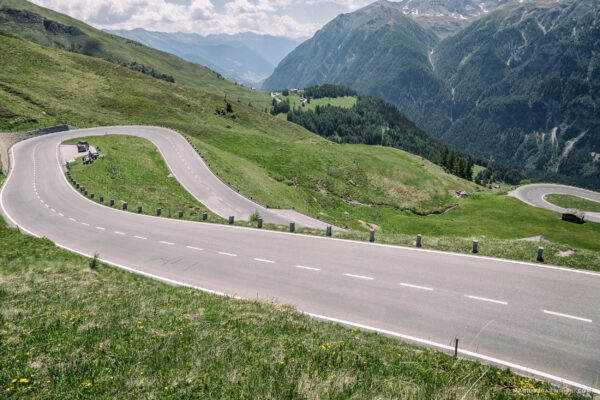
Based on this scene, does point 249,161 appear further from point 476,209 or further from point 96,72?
point 96,72

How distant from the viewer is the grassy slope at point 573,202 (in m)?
87.0

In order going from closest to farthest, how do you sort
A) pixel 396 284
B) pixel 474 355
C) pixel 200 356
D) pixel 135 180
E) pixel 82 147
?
pixel 200 356 < pixel 474 355 < pixel 396 284 < pixel 135 180 < pixel 82 147

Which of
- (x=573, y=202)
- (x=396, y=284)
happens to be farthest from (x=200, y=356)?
(x=573, y=202)

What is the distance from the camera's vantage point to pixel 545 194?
3957 inches

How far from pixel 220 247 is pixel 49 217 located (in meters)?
20.6

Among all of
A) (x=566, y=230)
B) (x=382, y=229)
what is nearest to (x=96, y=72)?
(x=382, y=229)

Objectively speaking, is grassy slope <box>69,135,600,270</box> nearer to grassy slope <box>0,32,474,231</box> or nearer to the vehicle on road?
the vehicle on road

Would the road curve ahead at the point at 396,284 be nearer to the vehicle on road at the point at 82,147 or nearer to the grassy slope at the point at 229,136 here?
the grassy slope at the point at 229,136

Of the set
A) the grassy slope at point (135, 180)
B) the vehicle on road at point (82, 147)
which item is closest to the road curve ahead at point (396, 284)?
the grassy slope at point (135, 180)

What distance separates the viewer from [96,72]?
104m

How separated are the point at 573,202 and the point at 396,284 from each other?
359ft

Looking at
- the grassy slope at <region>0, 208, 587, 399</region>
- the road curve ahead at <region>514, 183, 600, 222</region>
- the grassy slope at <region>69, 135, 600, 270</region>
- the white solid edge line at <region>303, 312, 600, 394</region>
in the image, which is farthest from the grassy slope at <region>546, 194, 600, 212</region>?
the grassy slope at <region>0, 208, 587, 399</region>

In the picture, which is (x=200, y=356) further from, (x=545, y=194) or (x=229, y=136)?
(x=545, y=194)

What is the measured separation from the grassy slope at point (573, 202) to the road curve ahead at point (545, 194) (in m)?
2.50
